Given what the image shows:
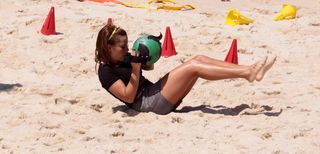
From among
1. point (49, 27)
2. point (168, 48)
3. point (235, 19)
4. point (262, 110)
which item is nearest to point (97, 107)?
point (262, 110)

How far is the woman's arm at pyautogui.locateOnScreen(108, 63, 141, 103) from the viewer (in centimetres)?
515

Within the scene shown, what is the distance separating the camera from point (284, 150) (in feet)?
14.7

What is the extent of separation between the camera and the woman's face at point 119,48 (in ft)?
17.3

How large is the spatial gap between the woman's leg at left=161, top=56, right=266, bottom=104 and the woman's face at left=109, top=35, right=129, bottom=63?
1.35 feet

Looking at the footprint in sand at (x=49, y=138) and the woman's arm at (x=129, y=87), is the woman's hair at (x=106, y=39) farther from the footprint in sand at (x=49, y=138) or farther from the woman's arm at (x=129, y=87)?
the footprint in sand at (x=49, y=138)

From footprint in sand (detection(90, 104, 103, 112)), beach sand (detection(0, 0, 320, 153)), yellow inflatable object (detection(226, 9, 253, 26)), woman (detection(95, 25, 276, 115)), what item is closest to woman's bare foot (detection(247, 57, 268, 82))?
woman (detection(95, 25, 276, 115))

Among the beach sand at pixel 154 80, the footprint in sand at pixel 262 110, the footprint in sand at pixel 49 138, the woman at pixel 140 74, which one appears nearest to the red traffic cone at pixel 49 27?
the beach sand at pixel 154 80

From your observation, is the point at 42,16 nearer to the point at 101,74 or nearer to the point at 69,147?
the point at 101,74

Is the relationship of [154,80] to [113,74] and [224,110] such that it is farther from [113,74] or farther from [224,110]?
[113,74]

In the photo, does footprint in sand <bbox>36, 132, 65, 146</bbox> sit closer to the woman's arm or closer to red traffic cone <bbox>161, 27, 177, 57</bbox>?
the woman's arm

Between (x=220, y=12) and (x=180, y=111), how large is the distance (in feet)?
16.0

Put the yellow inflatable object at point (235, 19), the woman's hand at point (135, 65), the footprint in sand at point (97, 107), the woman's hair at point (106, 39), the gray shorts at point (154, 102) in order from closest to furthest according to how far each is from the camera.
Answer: the woman's hand at point (135, 65) < the woman's hair at point (106, 39) < the gray shorts at point (154, 102) < the footprint in sand at point (97, 107) < the yellow inflatable object at point (235, 19)

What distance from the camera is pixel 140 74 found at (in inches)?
208

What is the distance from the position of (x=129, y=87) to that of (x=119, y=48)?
0.33 meters
